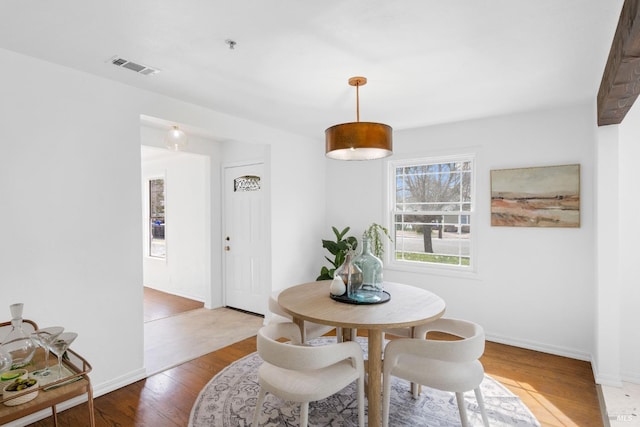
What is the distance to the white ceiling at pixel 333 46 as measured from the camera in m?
1.72

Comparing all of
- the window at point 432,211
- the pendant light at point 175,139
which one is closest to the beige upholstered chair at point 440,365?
the window at point 432,211

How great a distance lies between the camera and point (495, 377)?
2.92 metres

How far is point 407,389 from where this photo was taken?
2.72m

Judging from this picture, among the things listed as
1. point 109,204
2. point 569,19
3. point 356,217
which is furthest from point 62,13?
point 356,217

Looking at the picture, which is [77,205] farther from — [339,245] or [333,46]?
[339,245]

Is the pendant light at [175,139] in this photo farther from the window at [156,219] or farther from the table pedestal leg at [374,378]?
the table pedestal leg at [374,378]

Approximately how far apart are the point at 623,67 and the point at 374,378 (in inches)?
84.7

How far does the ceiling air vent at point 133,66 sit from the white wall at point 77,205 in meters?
0.36

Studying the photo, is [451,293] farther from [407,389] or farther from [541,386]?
[407,389]

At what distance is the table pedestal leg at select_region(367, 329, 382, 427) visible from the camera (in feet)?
6.68

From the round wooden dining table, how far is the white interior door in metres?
2.15

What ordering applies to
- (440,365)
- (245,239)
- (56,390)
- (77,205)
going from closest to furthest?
1. (56,390)
2. (440,365)
3. (77,205)
4. (245,239)

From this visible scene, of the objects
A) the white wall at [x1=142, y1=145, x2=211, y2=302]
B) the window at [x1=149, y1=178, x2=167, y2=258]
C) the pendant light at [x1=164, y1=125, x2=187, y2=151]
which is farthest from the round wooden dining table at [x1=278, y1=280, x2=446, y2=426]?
the window at [x1=149, y1=178, x2=167, y2=258]

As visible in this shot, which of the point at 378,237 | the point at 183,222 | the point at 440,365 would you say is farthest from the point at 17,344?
the point at 183,222
